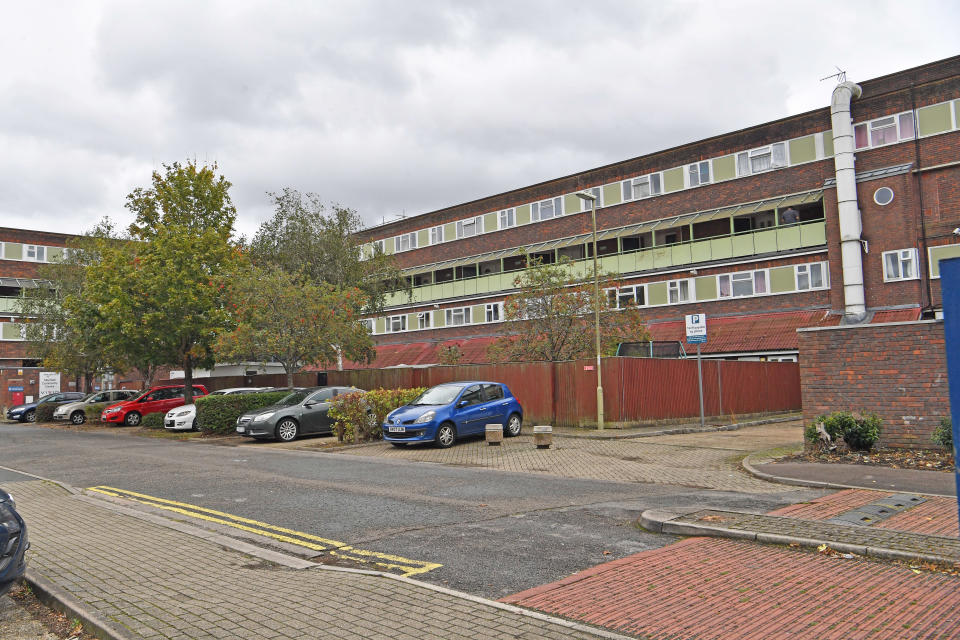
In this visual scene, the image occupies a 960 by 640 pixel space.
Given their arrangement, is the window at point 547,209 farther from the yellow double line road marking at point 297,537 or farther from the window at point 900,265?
the yellow double line road marking at point 297,537

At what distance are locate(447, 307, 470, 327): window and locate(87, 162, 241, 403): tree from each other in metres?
17.5

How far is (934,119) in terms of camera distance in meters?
28.5

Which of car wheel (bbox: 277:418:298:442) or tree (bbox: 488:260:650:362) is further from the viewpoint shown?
tree (bbox: 488:260:650:362)

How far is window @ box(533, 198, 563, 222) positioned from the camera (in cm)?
4181

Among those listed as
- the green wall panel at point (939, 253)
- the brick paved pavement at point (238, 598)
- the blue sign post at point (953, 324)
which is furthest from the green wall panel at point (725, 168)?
the blue sign post at point (953, 324)

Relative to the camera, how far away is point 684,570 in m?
5.69

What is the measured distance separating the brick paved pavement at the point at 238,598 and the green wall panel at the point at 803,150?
3165 centimetres

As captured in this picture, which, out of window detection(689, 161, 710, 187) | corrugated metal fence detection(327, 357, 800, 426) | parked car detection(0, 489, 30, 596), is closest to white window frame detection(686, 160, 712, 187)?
window detection(689, 161, 710, 187)

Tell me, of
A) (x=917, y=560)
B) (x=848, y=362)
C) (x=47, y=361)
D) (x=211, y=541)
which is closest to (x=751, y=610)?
(x=917, y=560)

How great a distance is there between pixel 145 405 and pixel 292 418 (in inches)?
525

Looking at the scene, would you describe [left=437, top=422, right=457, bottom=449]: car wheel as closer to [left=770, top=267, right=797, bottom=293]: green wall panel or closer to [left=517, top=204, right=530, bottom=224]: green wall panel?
[left=770, top=267, right=797, bottom=293]: green wall panel

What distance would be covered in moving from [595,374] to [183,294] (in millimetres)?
15506

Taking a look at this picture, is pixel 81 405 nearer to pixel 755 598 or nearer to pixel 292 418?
pixel 292 418

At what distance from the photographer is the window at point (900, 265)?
94.0 ft
